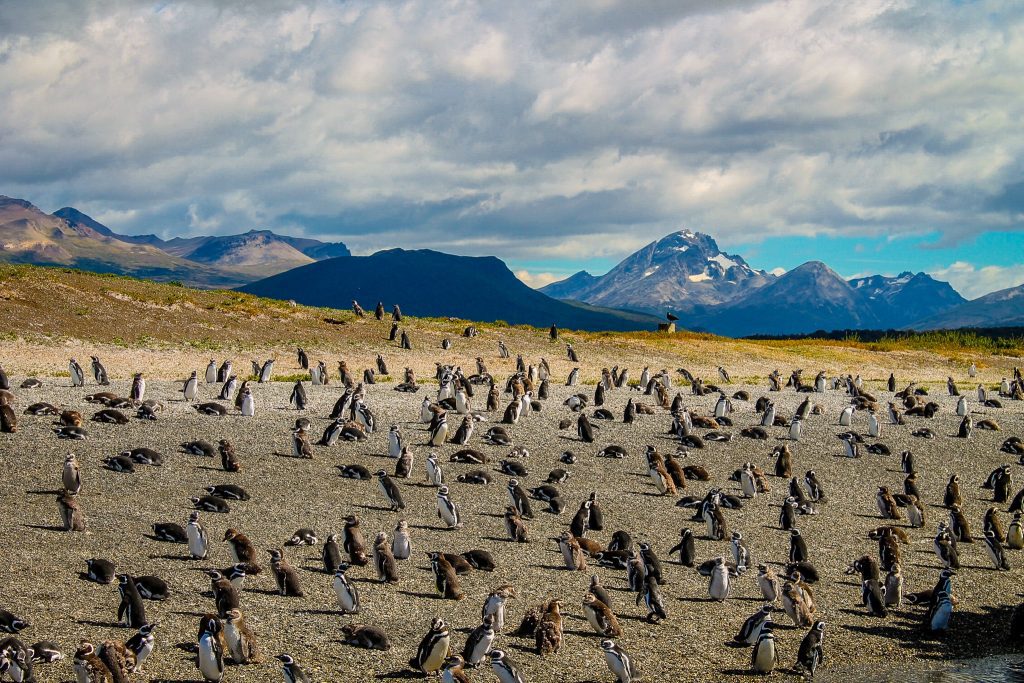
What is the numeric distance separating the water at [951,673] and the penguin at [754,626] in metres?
1.04

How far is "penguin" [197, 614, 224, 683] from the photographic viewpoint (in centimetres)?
1193

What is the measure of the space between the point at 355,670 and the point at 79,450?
12.9 meters

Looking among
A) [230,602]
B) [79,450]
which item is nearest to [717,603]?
[230,602]

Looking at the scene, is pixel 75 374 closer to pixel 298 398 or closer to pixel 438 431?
pixel 298 398

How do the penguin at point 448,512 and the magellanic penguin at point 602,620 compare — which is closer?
the magellanic penguin at point 602,620

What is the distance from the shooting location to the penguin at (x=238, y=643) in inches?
495

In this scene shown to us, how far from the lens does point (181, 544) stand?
56.0ft

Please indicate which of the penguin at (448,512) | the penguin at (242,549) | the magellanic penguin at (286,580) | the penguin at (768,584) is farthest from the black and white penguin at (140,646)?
the penguin at (768,584)

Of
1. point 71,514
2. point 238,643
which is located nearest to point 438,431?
point 71,514

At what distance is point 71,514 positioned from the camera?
17234 mm

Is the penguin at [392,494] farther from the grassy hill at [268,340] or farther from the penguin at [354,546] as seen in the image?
the grassy hill at [268,340]

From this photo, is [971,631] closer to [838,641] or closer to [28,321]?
[838,641]

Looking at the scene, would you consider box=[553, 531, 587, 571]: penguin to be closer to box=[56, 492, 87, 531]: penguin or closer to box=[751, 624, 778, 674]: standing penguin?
box=[751, 624, 778, 674]: standing penguin

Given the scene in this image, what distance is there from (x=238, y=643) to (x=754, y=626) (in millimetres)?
7597
